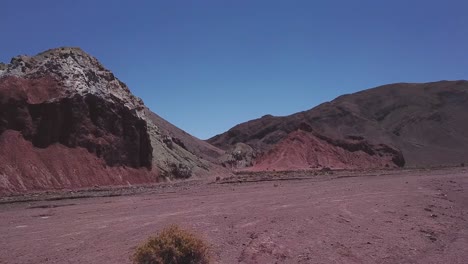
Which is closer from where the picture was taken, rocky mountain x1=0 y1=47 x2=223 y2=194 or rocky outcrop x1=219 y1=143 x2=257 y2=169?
rocky mountain x1=0 y1=47 x2=223 y2=194

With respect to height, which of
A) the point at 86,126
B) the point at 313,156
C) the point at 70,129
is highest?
the point at 86,126

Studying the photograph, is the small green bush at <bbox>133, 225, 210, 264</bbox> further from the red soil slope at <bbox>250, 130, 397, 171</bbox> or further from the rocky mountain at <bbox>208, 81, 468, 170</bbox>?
the rocky mountain at <bbox>208, 81, 468, 170</bbox>

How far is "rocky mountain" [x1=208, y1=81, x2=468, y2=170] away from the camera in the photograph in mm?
83562

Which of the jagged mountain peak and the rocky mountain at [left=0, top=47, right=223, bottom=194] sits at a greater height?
the jagged mountain peak

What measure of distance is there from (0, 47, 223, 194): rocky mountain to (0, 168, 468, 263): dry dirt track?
1333cm

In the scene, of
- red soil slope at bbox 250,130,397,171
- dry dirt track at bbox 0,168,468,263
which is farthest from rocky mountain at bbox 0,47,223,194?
red soil slope at bbox 250,130,397,171

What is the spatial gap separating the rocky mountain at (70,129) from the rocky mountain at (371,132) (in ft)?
111

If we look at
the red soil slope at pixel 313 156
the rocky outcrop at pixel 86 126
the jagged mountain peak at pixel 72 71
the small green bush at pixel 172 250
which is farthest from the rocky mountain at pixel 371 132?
the small green bush at pixel 172 250

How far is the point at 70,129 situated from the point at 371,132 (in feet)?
339

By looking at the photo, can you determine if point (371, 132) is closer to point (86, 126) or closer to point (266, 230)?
point (86, 126)

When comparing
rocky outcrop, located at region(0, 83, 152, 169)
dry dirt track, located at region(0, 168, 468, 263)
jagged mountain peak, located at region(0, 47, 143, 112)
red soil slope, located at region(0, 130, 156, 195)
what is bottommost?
dry dirt track, located at region(0, 168, 468, 263)

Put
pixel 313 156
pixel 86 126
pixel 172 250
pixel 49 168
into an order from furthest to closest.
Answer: pixel 313 156 → pixel 86 126 → pixel 49 168 → pixel 172 250

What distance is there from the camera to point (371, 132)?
132125mm

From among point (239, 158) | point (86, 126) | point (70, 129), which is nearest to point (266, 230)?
point (70, 129)
